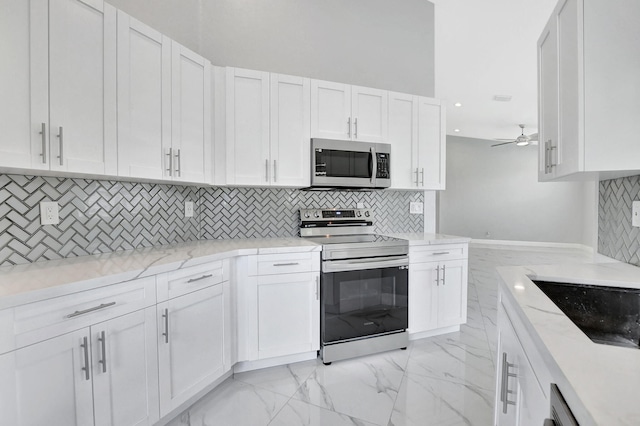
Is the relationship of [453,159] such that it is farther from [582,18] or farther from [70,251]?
[70,251]

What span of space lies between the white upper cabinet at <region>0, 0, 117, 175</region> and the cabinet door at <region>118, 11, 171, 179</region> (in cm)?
6

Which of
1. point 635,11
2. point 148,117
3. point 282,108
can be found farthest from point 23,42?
point 635,11

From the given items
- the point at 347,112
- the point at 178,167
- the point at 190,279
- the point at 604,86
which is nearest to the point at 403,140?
the point at 347,112

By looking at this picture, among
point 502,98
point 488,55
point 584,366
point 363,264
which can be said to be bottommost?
point 363,264

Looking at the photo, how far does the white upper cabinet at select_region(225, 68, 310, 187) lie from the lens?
262 centimetres

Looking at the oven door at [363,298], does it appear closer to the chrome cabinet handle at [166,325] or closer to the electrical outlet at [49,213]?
the chrome cabinet handle at [166,325]

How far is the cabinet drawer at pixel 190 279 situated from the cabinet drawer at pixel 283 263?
23cm

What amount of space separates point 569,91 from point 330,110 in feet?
6.08

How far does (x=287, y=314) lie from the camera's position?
2469mm

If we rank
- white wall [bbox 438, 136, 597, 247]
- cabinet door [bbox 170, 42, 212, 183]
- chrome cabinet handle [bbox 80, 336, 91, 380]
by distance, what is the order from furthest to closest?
white wall [bbox 438, 136, 597, 247] → cabinet door [bbox 170, 42, 212, 183] → chrome cabinet handle [bbox 80, 336, 91, 380]

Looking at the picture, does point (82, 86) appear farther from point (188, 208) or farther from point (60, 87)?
point (188, 208)

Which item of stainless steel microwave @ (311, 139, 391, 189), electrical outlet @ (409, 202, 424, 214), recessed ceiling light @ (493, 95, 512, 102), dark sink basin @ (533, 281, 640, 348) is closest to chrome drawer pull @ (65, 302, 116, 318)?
stainless steel microwave @ (311, 139, 391, 189)

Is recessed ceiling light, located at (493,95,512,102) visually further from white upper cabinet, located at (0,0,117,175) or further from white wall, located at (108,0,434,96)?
white upper cabinet, located at (0,0,117,175)

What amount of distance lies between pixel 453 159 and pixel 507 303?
8.83m
